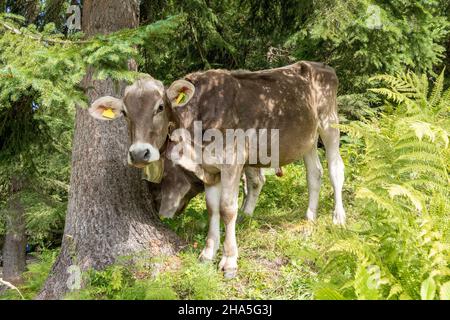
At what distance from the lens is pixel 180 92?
5688 mm

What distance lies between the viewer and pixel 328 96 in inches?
297

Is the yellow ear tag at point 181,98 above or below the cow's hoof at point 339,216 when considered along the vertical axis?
above

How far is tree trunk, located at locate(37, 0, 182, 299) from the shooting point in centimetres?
558

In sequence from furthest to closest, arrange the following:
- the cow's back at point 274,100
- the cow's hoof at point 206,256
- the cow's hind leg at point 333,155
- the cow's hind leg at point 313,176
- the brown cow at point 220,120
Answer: the cow's hind leg at point 313,176
the cow's hind leg at point 333,155
the cow's back at point 274,100
the cow's hoof at point 206,256
the brown cow at point 220,120

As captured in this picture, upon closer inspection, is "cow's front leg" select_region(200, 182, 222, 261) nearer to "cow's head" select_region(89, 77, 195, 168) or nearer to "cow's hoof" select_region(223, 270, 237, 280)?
"cow's hoof" select_region(223, 270, 237, 280)

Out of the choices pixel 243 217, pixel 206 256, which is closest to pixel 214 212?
pixel 206 256

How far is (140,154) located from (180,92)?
96 centimetres

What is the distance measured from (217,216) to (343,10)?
3552mm

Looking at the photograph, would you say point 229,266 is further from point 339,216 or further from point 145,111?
point 339,216

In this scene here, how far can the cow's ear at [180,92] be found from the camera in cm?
559

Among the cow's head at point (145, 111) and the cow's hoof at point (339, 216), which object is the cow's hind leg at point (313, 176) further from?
the cow's head at point (145, 111)

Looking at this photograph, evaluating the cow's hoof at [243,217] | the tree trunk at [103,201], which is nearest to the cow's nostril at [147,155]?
the tree trunk at [103,201]

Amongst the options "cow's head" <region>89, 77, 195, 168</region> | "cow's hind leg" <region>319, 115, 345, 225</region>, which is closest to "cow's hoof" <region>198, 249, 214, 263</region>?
"cow's head" <region>89, 77, 195, 168</region>
